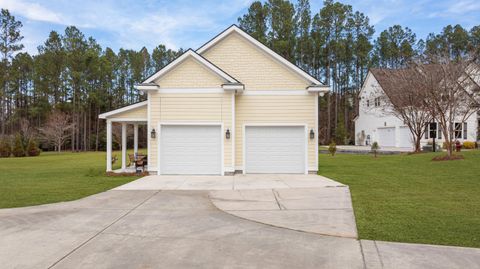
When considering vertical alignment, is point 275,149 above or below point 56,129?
below

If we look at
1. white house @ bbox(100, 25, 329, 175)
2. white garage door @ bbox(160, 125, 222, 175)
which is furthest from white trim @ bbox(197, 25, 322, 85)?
white garage door @ bbox(160, 125, 222, 175)

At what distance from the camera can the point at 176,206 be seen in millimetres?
7598

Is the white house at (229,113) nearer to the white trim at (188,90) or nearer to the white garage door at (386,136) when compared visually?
the white trim at (188,90)

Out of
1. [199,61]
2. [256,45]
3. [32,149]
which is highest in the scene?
[256,45]

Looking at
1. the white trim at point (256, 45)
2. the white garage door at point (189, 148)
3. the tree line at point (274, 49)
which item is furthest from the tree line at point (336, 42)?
the white garage door at point (189, 148)

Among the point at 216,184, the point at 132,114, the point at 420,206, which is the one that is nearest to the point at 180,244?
the point at 420,206

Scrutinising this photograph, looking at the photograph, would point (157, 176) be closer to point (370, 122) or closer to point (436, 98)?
point (436, 98)

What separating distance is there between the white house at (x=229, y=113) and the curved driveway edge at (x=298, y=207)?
15.5 feet

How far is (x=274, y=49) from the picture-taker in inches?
1715

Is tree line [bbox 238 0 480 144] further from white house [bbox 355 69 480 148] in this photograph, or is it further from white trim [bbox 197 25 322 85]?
white trim [bbox 197 25 322 85]

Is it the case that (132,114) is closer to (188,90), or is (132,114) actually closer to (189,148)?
(188,90)

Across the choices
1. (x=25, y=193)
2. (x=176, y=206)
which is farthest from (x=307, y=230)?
(x=25, y=193)

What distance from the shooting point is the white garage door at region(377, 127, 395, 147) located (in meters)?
32.8

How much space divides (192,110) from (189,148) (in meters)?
1.57
